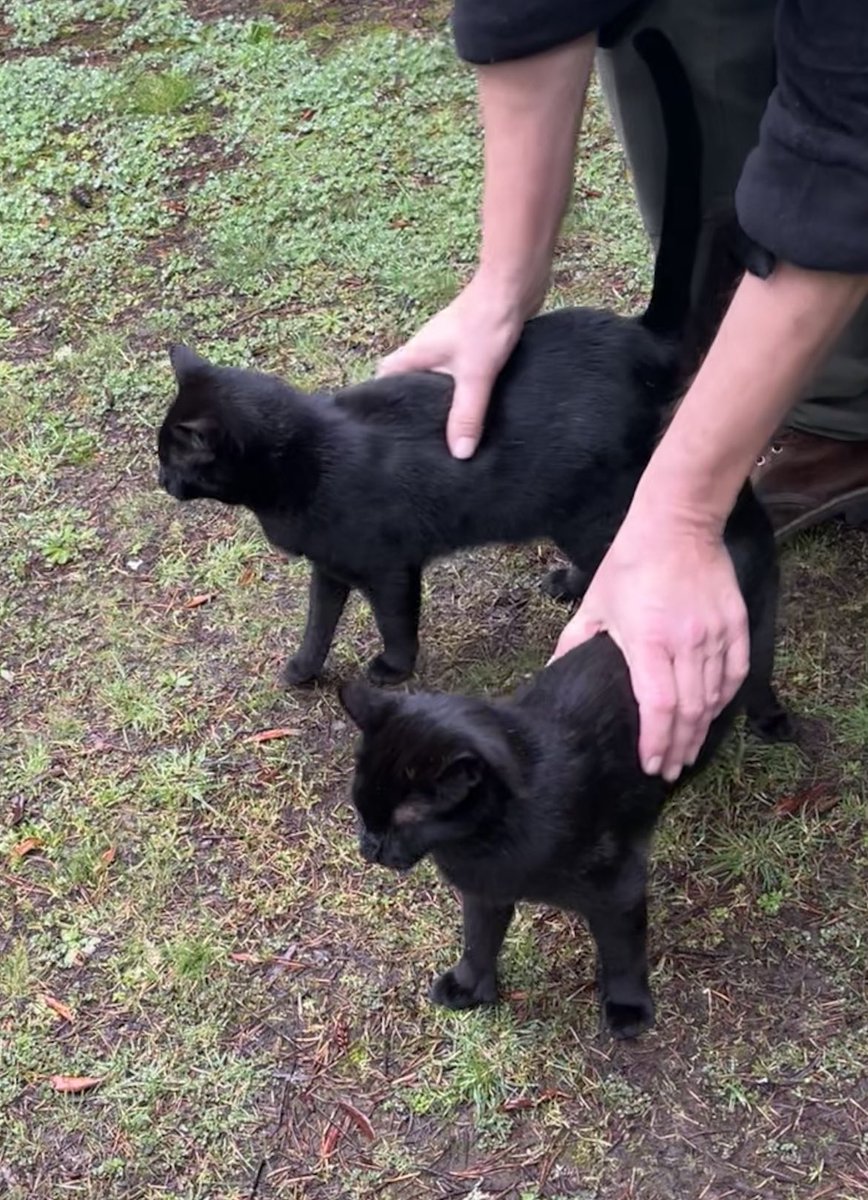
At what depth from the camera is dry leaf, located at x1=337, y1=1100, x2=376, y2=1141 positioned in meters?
2.12

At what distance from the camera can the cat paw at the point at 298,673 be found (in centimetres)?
278

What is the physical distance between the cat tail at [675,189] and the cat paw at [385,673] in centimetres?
85

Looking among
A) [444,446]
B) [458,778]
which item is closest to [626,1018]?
[458,778]

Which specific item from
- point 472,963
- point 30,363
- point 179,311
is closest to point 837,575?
point 472,963

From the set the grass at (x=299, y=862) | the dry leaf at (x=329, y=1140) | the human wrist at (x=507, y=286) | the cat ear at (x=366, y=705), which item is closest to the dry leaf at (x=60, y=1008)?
the grass at (x=299, y=862)

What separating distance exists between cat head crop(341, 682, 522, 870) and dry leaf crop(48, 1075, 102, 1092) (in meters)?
0.75

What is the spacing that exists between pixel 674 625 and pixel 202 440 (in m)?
1.08

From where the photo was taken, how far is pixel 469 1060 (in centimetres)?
217

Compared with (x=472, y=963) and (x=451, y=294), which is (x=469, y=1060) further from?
(x=451, y=294)

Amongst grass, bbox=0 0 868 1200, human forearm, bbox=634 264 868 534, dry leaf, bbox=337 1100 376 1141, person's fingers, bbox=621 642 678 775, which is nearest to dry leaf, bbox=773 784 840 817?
grass, bbox=0 0 868 1200

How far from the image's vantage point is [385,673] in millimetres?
2740

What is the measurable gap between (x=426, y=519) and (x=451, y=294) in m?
1.29

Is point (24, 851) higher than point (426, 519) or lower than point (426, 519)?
lower

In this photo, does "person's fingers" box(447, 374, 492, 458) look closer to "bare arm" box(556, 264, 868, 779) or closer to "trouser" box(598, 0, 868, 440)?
"trouser" box(598, 0, 868, 440)
